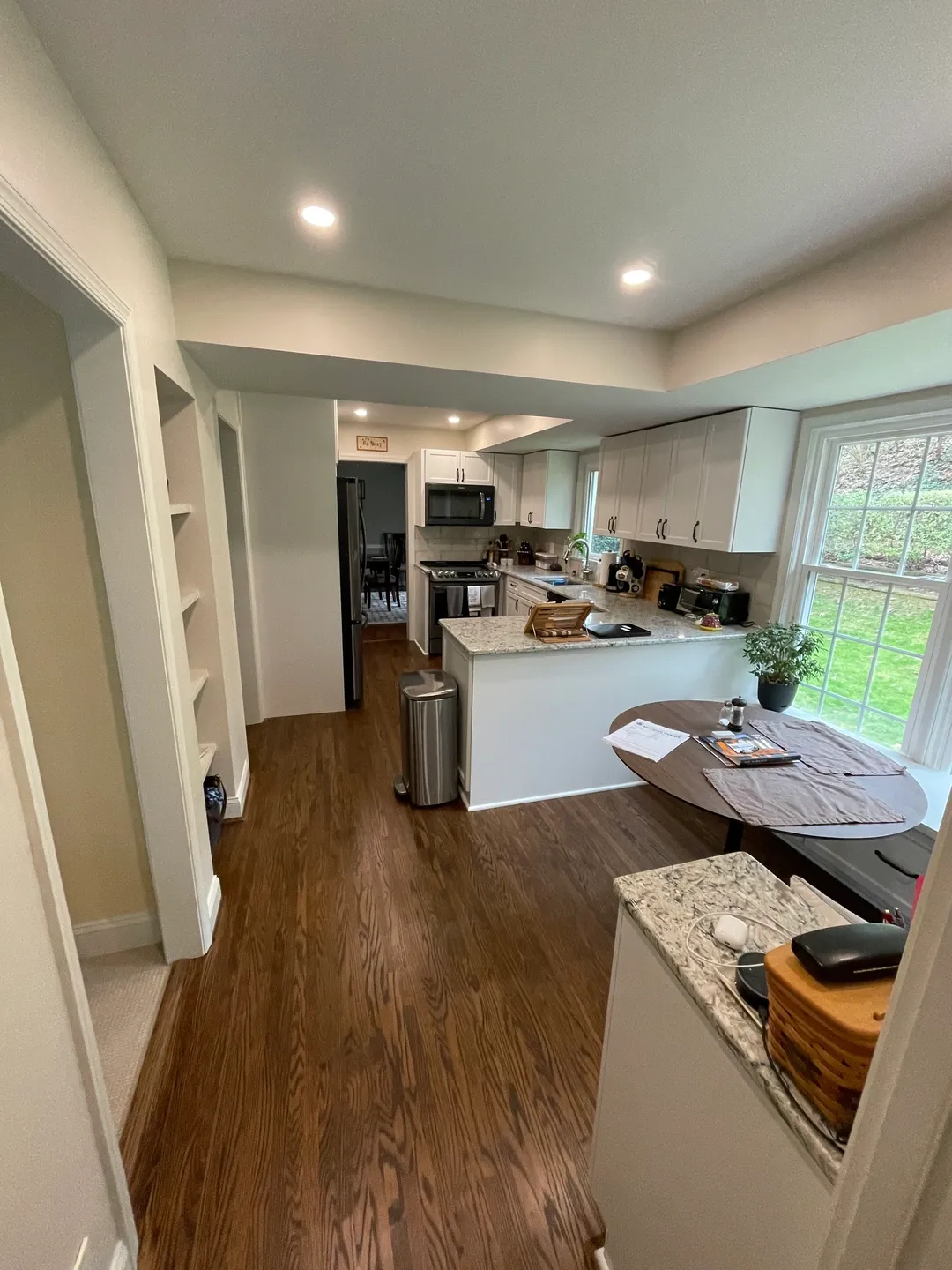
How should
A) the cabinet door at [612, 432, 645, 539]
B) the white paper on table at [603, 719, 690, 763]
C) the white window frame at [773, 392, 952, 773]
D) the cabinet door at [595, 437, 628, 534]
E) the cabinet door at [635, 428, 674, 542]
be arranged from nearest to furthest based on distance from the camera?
the white paper on table at [603, 719, 690, 763], the white window frame at [773, 392, 952, 773], the cabinet door at [635, 428, 674, 542], the cabinet door at [612, 432, 645, 539], the cabinet door at [595, 437, 628, 534]

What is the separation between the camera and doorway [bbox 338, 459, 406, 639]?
268 inches

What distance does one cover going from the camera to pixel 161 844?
173 centimetres

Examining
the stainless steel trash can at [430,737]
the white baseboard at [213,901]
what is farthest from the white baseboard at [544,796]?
the white baseboard at [213,901]

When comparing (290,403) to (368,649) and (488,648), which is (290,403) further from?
(368,649)

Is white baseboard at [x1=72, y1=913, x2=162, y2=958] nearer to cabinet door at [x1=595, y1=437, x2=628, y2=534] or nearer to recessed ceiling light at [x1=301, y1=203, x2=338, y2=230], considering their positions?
recessed ceiling light at [x1=301, y1=203, x2=338, y2=230]

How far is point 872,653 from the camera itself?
101 inches

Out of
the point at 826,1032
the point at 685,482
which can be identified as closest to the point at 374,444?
the point at 685,482

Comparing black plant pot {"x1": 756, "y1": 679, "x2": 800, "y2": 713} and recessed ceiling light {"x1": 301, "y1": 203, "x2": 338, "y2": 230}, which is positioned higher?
recessed ceiling light {"x1": 301, "y1": 203, "x2": 338, "y2": 230}

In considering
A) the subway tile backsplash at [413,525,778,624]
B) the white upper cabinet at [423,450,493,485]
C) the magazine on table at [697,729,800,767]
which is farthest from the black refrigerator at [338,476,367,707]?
the magazine on table at [697,729,800,767]

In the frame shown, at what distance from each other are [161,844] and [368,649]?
397 cm

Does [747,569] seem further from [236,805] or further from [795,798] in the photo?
[236,805]

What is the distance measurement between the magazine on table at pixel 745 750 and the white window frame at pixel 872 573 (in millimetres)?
949

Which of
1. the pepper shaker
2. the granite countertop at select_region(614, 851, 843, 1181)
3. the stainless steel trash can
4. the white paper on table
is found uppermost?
the granite countertop at select_region(614, 851, 843, 1181)

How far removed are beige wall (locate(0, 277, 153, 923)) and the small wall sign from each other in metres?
4.47
